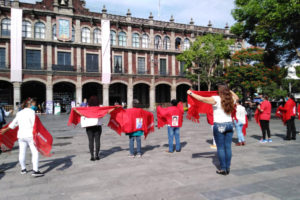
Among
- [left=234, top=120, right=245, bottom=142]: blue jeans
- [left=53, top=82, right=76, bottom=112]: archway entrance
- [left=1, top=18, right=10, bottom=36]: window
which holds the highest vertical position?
[left=1, top=18, right=10, bottom=36]: window

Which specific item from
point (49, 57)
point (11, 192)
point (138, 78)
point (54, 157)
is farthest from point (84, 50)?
point (11, 192)

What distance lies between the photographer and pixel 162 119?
6867mm

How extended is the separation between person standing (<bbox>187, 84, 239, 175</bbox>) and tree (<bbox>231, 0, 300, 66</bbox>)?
11.9 m

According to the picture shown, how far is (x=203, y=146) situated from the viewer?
7.49 meters

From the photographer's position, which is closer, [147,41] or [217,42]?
[217,42]

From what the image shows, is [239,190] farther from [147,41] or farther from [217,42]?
[147,41]

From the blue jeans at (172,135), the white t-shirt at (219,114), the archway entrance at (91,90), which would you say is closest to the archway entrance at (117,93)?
the archway entrance at (91,90)

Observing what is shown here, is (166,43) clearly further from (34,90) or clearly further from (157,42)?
(34,90)

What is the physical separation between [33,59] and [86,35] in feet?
23.8

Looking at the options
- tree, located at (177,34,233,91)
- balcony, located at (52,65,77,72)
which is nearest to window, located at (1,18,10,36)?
balcony, located at (52,65,77,72)

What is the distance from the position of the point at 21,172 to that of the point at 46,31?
26.4 metres

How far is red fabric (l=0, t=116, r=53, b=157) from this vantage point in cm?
480

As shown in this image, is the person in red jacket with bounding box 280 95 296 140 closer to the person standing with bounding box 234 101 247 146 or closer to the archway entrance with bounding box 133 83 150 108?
the person standing with bounding box 234 101 247 146

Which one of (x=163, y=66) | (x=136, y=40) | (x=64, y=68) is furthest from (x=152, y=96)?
(x=64, y=68)
